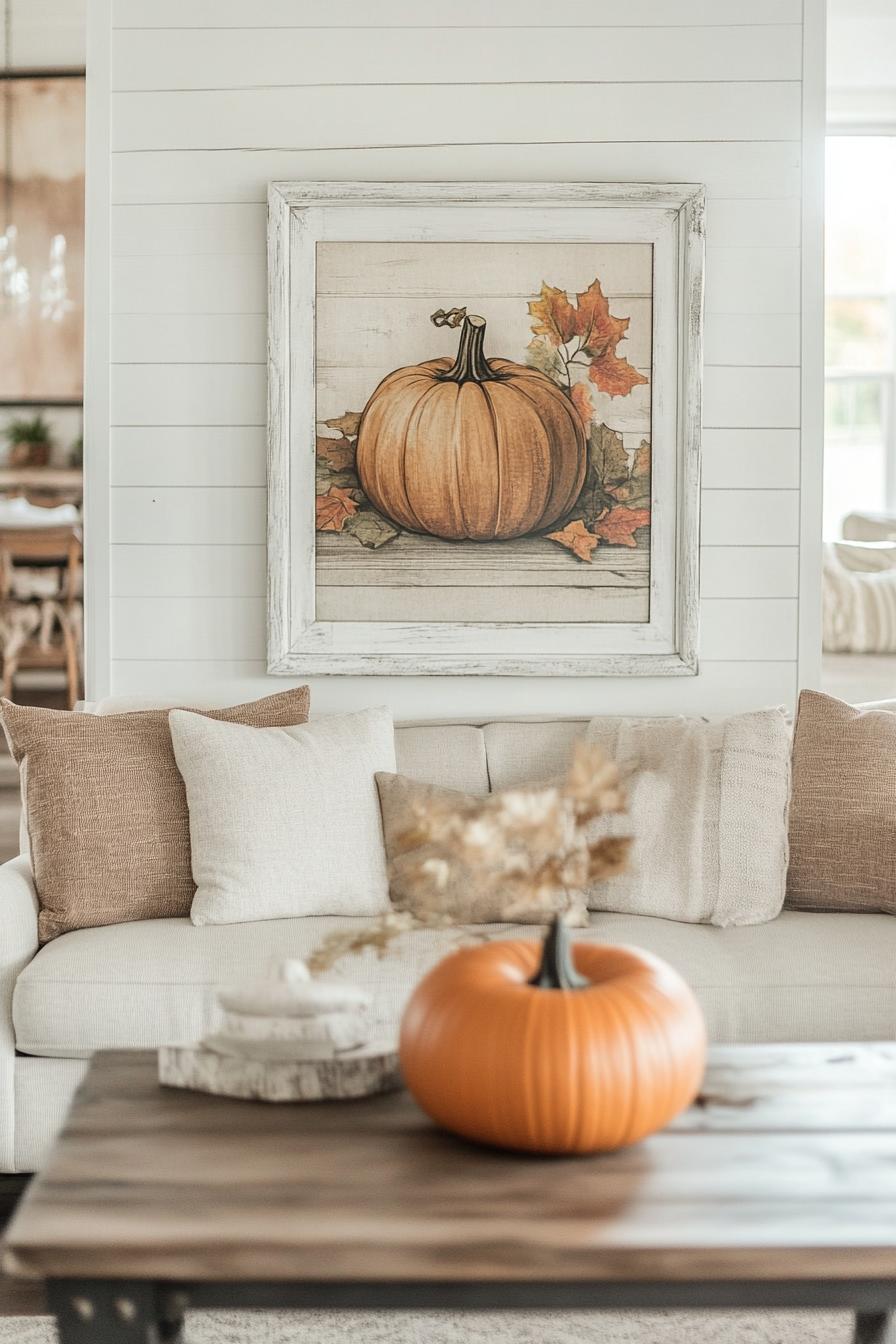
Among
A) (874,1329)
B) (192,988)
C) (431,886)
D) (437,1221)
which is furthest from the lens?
(431,886)

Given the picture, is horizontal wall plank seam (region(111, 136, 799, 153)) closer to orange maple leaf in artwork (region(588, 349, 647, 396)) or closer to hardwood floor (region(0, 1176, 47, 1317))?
orange maple leaf in artwork (region(588, 349, 647, 396))

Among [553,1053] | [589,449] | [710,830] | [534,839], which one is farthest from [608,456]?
[553,1053]

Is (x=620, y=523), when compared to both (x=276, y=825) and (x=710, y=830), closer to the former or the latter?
(x=710, y=830)

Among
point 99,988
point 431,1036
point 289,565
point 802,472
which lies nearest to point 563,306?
point 802,472

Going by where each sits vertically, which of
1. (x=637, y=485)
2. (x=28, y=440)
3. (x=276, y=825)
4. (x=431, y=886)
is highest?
(x=28, y=440)

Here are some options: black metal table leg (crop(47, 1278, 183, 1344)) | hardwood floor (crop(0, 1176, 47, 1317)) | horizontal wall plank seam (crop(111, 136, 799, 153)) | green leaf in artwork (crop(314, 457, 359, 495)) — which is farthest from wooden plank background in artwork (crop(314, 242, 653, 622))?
black metal table leg (crop(47, 1278, 183, 1344))

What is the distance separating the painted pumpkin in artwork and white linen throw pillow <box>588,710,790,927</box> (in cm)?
79

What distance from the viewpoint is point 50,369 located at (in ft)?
20.5

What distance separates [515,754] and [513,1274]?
1722 millimetres

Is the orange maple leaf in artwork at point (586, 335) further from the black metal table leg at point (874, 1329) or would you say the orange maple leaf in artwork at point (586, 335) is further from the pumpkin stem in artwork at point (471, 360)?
the black metal table leg at point (874, 1329)

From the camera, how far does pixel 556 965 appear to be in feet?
4.63

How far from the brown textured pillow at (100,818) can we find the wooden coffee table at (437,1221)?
1046 mm

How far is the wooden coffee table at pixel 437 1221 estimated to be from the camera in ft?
3.90

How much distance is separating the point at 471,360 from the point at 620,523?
539 mm
